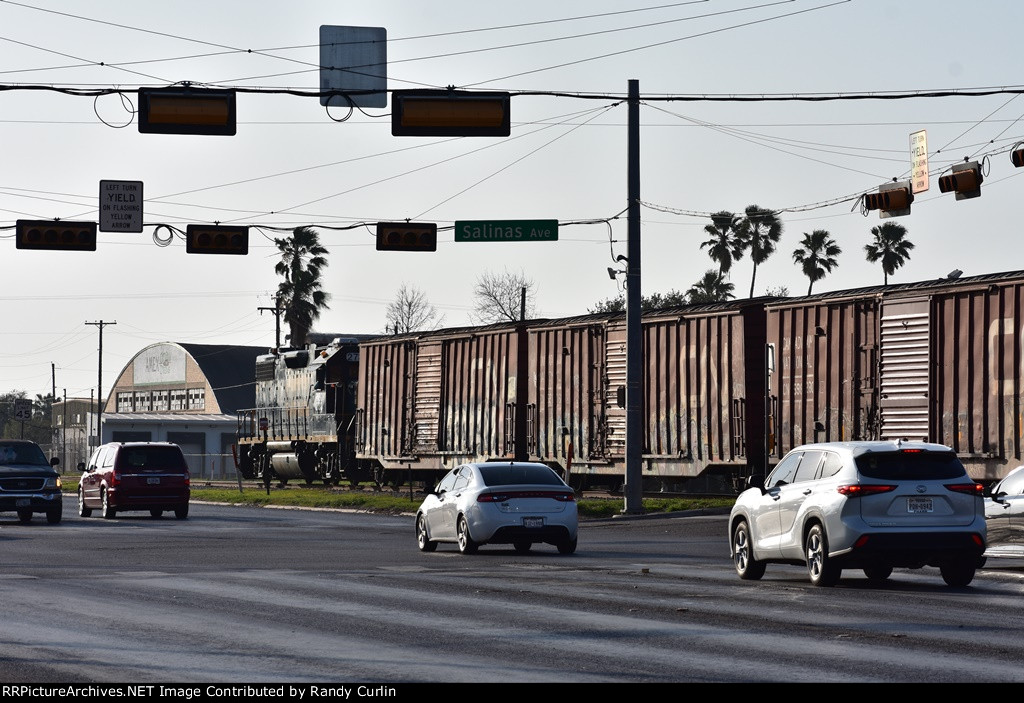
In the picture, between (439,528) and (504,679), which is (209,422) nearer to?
(439,528)

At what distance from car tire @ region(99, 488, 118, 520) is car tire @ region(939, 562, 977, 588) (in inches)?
931

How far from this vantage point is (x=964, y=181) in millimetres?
23875

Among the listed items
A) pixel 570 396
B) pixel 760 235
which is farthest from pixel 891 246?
pixel 570 396

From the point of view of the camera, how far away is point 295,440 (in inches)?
1965

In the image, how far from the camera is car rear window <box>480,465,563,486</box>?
22672mm

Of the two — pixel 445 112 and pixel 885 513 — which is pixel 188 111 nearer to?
pixel 445 112

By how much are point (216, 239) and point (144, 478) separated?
23.8 feet

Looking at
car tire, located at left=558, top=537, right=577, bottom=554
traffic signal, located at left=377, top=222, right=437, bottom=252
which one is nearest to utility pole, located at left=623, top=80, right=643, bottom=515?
traffic signal, located at left=377, top=222, right=437, bottom=252

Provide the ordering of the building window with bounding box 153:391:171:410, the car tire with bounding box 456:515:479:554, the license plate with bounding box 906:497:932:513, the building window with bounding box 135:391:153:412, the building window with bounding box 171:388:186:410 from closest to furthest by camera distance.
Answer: the license plate with bounding box 906:497:932:513 → the car tire with bounding box 456:515:479:554 → the building window with bounding box 171:388:186:410 → the building window with bounding box 153:391:171:410 → the building window with bounding box 135:391:153:412

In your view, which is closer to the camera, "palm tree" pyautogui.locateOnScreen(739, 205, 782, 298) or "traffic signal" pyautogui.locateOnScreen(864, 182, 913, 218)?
"traffic signal" pyautogui.locateOnScreen(864, 182, 913, 218)

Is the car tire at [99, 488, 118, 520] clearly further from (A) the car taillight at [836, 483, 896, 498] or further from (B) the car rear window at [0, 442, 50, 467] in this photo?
(A) the car taillight at [836, 483, 896, 498]

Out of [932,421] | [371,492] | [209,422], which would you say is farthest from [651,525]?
[209,422]
